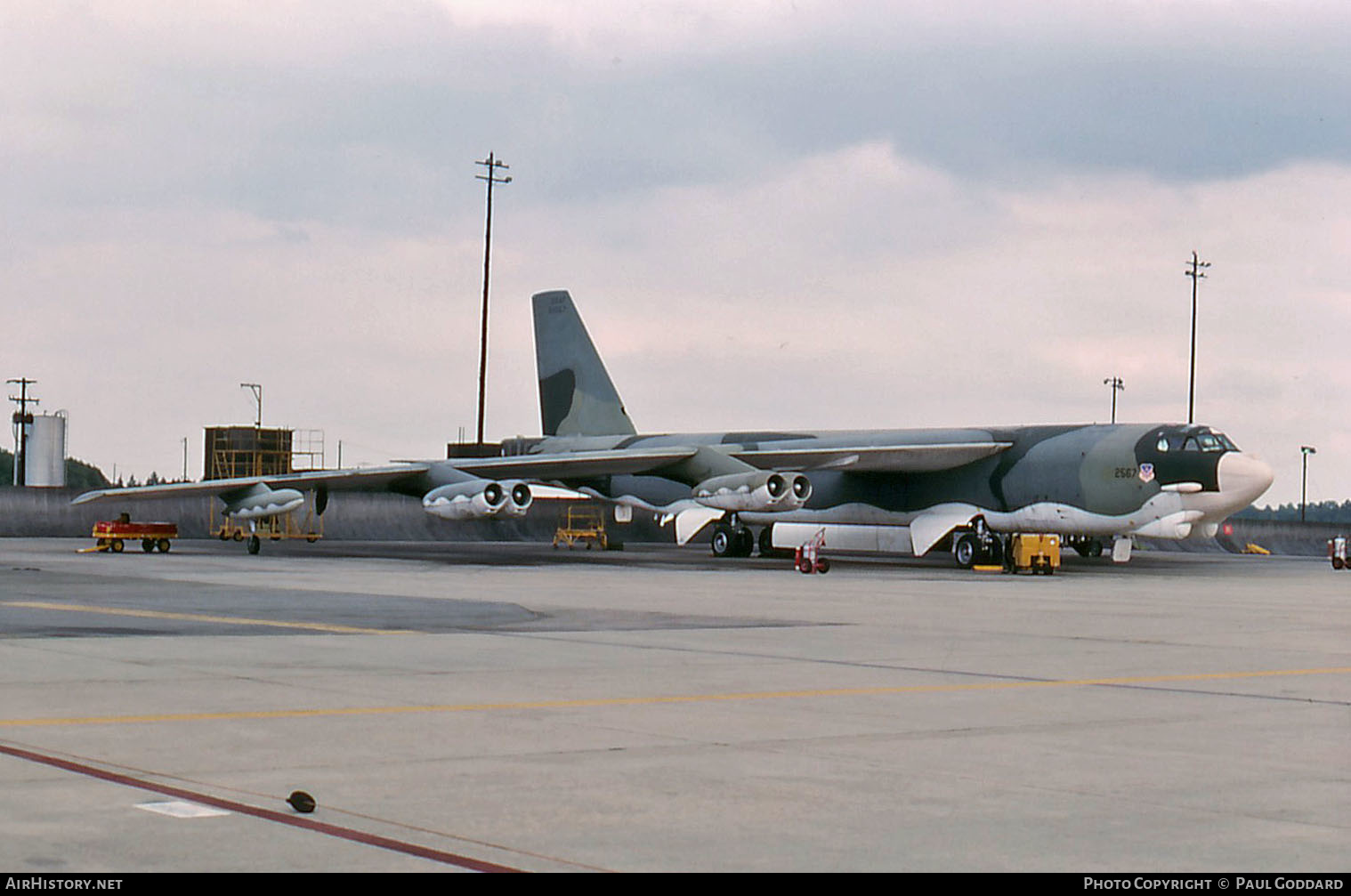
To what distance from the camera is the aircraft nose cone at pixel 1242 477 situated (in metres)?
36.6

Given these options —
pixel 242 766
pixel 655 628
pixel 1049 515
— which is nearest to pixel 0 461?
pixel 1049 515

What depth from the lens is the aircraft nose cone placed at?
36.6 m

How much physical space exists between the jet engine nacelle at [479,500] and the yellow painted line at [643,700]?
26.9m

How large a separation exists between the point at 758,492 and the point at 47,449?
174ft

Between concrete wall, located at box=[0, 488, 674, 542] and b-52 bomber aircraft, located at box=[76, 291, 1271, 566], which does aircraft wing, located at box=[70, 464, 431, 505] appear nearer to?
b-52 bomber aircraft, located at box=[76, 291, 1271, 566]

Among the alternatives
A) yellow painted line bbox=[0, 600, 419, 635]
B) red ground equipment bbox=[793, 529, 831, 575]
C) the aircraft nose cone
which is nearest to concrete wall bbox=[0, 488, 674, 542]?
red ground equipment bbox=[793, 529, 831, 575]

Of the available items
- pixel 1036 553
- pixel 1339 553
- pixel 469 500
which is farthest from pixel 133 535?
pixel 1339 553

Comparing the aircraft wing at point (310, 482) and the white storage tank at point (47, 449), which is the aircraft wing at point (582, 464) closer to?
the aircraft wing at point (310, 482)

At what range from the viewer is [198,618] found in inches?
717

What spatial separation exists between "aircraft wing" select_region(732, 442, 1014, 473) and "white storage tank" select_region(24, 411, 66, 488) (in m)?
49.9

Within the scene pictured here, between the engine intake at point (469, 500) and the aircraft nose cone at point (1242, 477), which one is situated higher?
the aircraft nose cone at point (1242, 477)

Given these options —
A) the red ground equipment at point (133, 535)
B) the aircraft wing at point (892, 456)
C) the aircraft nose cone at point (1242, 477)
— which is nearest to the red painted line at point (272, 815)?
the aircraft nose cone at point (1242, 477)
